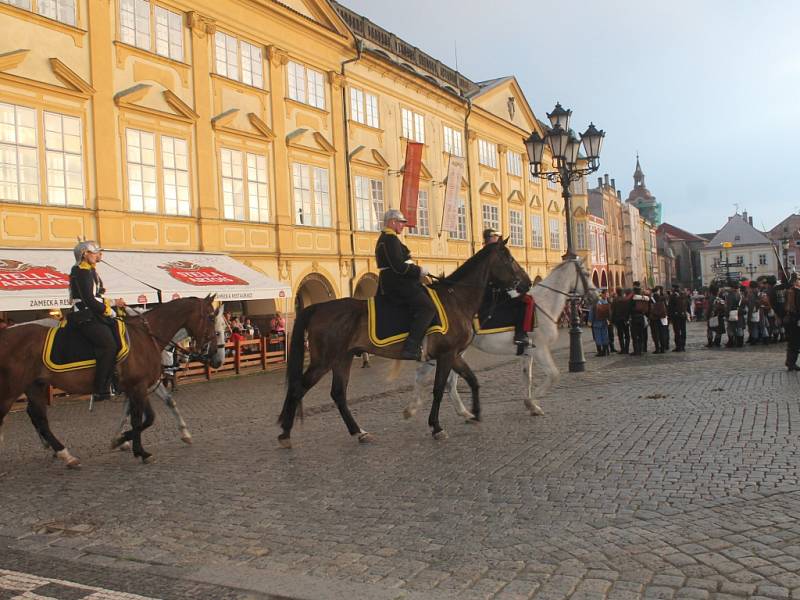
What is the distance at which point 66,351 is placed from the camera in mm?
8195

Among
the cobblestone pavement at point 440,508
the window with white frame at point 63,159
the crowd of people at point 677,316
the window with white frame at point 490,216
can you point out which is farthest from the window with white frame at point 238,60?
the window with white frame at point 490,216

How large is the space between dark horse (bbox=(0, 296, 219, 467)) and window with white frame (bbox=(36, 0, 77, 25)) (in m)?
11.2

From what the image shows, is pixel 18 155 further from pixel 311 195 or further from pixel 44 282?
pixel 311 195

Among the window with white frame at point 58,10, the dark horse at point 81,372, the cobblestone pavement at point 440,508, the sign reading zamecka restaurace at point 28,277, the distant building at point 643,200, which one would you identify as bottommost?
the cobblestone pavement at point 440,508

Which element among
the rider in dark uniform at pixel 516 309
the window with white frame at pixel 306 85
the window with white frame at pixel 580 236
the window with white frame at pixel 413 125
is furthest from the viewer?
the window with white frame at pixel 580 236

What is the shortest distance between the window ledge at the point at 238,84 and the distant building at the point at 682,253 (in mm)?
114920

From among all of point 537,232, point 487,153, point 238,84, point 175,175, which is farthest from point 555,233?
point 175,175

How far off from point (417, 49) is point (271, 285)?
17.4m

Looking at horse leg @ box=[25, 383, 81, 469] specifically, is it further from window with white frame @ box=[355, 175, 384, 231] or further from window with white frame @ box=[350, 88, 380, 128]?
window with white frame @ box=[350, 88, 380, 128]

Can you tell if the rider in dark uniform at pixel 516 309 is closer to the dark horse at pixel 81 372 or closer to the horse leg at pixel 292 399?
the horse leg at pixel 292 399

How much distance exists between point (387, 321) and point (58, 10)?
521 inches

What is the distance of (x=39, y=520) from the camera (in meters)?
6.08

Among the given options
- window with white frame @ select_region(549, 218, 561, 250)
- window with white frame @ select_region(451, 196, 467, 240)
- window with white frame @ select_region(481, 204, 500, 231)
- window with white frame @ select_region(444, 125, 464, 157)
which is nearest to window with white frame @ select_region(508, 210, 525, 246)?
window with white frame @ select_region(481, 204, 500, 231)

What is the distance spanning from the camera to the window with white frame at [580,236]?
57688 millimetres
